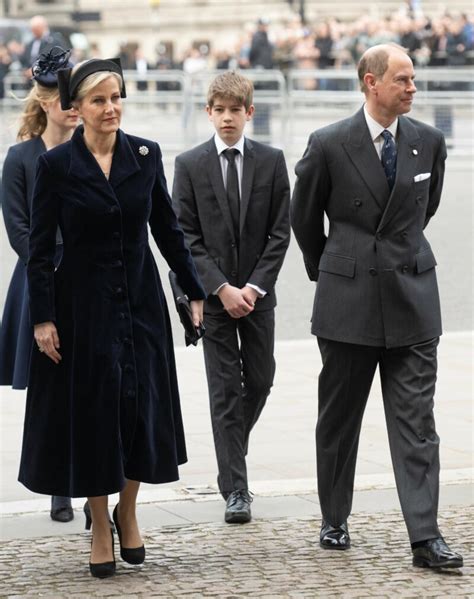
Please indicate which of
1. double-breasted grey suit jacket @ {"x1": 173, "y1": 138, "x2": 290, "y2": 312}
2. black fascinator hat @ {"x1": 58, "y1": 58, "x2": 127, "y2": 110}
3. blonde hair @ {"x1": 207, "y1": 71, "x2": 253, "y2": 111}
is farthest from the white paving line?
black fascinator hat @ {"x1": 58, "y1": 58, "x2": 127, "y2": 110}

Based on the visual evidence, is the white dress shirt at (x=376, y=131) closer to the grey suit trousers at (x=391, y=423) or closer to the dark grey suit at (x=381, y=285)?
the dark grey suit at (x=381, y=285)

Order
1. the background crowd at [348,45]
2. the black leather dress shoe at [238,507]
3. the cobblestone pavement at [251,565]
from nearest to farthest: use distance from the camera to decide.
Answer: the cobblestone pavement at [251,565] < the black leather dress shoe at [238,507] < the background crowd at [348,45]

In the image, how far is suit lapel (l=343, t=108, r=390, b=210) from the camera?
6.25 metres

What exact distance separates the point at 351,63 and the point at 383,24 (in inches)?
83.3

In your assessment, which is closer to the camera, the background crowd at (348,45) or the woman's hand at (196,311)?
the woman's hand at (196,311)

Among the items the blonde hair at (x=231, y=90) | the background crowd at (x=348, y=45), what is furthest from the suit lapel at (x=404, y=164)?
the background crowd at (x=348, y=45)

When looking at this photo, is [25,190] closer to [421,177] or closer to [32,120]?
[32,120]

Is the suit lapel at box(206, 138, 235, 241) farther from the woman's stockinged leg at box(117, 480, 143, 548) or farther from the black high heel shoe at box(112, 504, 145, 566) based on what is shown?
the black high heel shoe at box(112, 504, 145, 566)

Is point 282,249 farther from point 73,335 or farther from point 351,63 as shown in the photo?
point 351,63

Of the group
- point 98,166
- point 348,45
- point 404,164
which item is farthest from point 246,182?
point 348,45

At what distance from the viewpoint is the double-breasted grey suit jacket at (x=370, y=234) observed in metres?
6.25

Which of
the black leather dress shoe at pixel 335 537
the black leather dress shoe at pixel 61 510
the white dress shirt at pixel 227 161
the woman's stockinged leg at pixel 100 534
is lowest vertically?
the black leather dress shoe at pixel 61 510

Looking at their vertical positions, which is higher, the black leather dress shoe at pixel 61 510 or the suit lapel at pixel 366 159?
the suit lapel at pixel 366 159

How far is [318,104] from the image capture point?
79.0 ft
